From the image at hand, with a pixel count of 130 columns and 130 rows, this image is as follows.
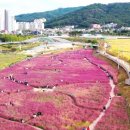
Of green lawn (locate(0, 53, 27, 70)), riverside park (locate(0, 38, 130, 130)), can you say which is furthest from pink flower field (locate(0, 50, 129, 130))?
green lawn (locate(0, 53, 27, 70))

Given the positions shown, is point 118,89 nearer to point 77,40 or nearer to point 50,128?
point 50,128

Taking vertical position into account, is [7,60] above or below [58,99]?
below

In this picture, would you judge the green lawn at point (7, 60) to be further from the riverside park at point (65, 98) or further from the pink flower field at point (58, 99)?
the pink flower field at point (58, 99)

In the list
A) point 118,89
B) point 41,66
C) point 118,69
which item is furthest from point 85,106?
point 41,66

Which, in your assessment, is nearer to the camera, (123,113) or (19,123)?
(19,123)

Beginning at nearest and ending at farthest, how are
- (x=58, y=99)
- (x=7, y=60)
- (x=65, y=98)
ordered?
(x=58, y=99), (x=65, y=98), (x=7, y=60)

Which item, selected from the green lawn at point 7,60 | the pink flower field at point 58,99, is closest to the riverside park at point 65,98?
the pink flower field at point 58,99

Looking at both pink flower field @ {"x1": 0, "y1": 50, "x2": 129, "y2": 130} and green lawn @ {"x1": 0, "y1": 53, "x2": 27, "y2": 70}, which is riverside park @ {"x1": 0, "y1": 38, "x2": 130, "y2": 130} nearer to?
pink flower field @ {"x1": 0, "y1": 50, "x2": 129, "y2": 130}

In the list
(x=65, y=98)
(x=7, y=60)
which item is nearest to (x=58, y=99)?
(x=65, y=98)

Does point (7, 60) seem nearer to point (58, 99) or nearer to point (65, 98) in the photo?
point (65, 98)
